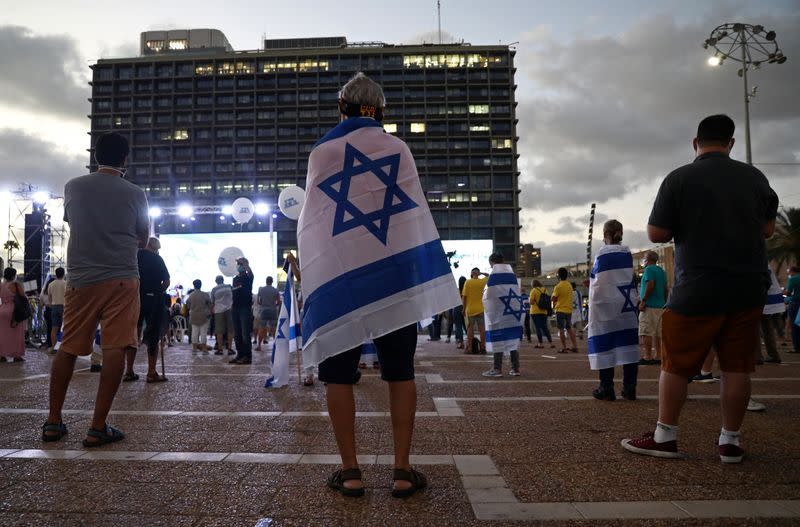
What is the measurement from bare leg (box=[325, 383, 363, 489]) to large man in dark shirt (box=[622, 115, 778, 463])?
1592mm

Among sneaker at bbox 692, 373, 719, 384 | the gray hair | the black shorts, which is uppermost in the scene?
the gray hair

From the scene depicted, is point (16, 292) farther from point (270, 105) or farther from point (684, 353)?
point (270, 105)

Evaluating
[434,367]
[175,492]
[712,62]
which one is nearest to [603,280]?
[434,367]

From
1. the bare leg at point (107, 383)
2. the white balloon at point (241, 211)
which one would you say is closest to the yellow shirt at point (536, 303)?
the bare leg at point (107, 383)

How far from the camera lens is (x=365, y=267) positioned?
254 cm

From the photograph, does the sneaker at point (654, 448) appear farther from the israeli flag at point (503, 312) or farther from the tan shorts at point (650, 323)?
the tan shorts at point (650, 323)

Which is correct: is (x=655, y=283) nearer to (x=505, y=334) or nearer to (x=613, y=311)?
(x=505, y=334)

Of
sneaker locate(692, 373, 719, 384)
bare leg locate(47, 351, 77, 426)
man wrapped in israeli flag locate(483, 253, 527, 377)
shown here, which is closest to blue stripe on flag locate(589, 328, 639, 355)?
sneaker locate(692, 373, 719, 384)

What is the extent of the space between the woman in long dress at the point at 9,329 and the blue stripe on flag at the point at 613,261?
33.3ft

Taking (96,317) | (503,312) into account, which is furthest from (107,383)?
(503,312)

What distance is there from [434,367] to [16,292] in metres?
8.13

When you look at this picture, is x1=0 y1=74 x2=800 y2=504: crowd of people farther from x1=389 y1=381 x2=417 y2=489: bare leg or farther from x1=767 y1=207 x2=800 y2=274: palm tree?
x1=767 y1=207 x2=800 y2=274: palm tree

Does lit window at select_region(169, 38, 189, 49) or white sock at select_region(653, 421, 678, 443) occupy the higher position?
lit window at select_region(169, 38, 189, 49)

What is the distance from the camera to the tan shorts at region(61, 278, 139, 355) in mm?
3482
